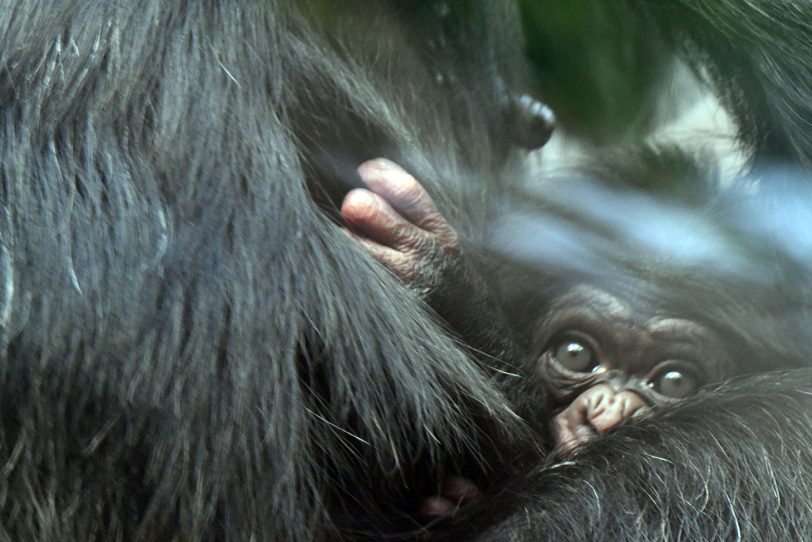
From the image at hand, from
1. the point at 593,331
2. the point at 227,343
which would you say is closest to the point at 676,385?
the point at 593,331

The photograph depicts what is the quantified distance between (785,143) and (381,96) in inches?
19.8

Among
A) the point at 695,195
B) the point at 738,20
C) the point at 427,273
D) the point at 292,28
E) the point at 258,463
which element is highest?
the point at 738,20

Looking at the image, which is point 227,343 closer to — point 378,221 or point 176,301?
point 176,301

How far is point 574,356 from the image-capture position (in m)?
1.26

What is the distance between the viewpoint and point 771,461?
107 cm

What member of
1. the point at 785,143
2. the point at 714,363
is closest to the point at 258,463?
the point at 714,363

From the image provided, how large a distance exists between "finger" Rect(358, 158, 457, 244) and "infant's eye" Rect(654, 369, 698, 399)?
318 millimetres

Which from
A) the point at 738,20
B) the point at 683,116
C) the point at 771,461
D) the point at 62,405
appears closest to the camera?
the point at 62,405

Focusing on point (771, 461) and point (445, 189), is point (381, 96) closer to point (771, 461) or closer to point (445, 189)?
point (445, 189)

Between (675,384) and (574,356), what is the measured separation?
0.42 feet

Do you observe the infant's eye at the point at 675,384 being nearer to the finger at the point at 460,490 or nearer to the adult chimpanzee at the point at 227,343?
the adult chimpanzee at the point at 227,343

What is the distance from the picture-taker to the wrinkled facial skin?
122cm

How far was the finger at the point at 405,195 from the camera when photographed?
1157mm

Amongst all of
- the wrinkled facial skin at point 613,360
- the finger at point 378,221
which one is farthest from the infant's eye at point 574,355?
the finger at point 378,221
